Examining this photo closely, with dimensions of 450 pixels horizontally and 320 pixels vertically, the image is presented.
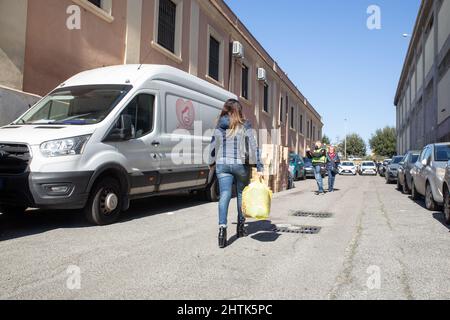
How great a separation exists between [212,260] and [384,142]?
84312 millimetres

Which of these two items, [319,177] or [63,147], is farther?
[319,177]

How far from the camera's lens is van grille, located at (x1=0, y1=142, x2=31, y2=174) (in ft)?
17.8

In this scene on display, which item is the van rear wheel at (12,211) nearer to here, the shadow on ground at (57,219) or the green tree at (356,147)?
the shadow on ground at (57,219)

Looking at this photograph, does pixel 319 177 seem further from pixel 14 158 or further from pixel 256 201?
pixel 14 158

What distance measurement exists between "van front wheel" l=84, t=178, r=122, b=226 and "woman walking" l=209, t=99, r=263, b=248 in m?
1.97

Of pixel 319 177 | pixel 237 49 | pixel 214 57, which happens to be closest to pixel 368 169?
pixel 237 49

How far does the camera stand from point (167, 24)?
45.8 ft

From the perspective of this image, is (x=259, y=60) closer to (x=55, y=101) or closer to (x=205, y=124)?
(x=205, y=124)

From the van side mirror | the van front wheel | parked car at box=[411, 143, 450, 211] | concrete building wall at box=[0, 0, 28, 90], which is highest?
concrete building wall at box=[0, 0, 28, 90]

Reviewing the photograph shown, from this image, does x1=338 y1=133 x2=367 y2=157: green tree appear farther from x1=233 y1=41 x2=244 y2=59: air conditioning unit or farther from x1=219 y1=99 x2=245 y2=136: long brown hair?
x1=219 y1=99 x2=245 y2=136: long brown hair

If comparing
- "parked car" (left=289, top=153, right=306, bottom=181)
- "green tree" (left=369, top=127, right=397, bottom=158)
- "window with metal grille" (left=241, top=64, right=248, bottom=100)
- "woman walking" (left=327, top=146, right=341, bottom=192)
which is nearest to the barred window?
"window with metal grille" (left=241, top=64, right=248, bottom=100)

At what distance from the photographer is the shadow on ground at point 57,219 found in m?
5.57

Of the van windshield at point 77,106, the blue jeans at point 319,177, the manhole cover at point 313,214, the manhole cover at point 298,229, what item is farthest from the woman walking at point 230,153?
the blue jeans at point 319,177

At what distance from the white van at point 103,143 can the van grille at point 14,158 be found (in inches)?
0.5
